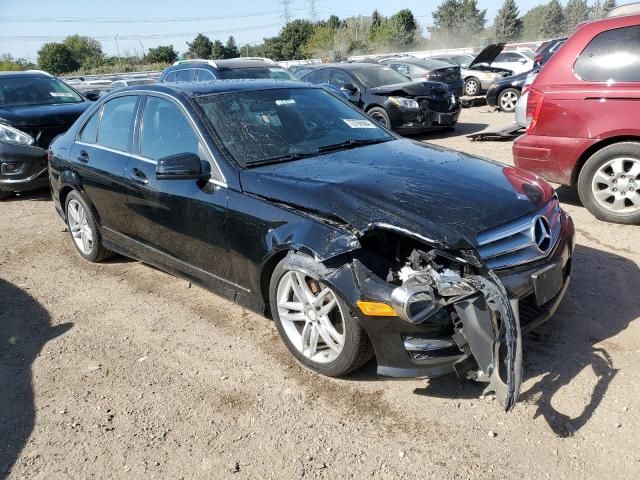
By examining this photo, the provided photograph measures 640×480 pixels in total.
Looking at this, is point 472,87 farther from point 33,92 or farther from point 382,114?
point 33,92

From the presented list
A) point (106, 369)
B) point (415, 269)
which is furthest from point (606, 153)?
point (106, 369)

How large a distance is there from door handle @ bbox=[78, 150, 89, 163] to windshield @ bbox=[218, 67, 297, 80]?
17.7 ft

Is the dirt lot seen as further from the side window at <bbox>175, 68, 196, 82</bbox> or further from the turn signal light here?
the side window at <bbox>175, 68, 196, 82</bbox>

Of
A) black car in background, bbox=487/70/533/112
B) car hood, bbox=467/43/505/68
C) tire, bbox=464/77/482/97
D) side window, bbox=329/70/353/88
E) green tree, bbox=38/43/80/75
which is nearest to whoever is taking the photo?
side window, bbox=329/70/353/88

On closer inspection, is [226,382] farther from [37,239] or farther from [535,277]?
[37,239]

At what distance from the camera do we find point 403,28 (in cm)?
6488

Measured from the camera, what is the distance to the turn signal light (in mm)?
2645

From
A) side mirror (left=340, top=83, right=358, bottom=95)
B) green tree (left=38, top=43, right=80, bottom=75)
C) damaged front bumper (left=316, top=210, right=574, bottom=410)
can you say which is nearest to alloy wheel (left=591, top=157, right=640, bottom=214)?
damaged front bumper (left=316, top=210, right=574, bottom=410)

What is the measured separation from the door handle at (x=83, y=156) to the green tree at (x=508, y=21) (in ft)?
264

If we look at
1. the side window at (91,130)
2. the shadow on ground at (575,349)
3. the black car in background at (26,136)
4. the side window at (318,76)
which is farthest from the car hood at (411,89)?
the shadow on ground at (575,349)

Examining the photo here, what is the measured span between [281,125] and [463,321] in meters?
2.05

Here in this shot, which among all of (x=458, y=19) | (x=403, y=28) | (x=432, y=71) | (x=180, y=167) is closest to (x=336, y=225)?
(x=180, y=167)

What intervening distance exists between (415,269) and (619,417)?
1216 mm

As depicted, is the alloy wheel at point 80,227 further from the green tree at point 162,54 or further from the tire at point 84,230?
Answer: the green tree at point 162,54
